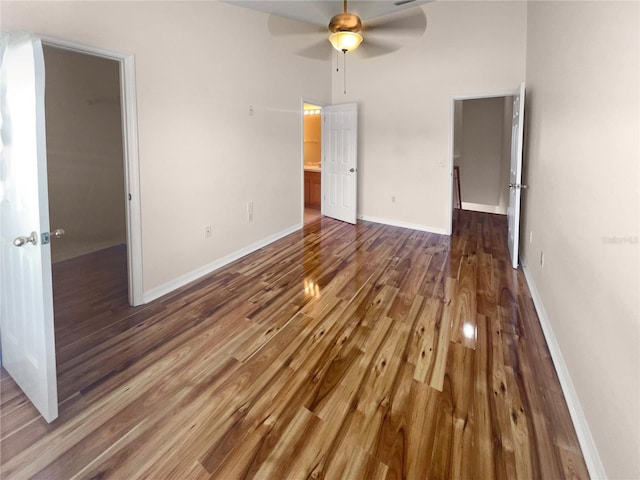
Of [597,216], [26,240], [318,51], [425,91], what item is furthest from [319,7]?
[26,240]

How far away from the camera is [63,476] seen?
1.34m

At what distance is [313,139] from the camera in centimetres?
802

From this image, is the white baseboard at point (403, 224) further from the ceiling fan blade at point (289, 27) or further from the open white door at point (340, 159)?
the ceiling fan blade at point (289, 27)

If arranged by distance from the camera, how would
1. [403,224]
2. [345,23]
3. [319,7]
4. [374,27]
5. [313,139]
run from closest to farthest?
[345,23] < [319,7] < [374,27] < [403,224] < [313,139]

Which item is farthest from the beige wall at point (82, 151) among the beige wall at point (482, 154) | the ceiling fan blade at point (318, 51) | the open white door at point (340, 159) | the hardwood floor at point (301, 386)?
the beige wall at point (482, 154)

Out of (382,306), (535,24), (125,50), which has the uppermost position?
(535,24)

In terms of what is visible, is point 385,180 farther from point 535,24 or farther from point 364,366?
point 364,366

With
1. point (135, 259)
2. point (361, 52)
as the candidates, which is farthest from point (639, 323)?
point (361, 52)

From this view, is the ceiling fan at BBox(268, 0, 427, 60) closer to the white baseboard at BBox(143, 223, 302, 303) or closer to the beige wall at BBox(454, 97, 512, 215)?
the beige wall at BBox(454, 97, 512, 215)

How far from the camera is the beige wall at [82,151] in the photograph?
12.3 ft

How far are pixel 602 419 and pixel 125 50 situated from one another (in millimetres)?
3625

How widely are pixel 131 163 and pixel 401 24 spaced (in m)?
4.31

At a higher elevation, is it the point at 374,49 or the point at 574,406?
the point at 374,49

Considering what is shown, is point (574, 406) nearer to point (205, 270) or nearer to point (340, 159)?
point (205, 270)
